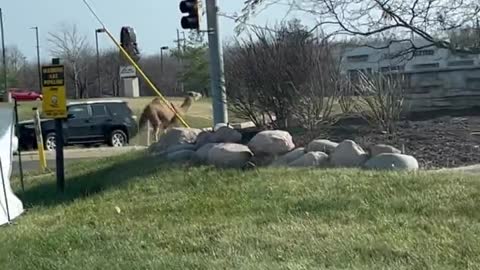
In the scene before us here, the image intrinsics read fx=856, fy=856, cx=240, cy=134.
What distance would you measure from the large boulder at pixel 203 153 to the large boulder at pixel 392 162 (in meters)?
2.42

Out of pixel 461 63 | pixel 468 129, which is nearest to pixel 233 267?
pixel 468 129

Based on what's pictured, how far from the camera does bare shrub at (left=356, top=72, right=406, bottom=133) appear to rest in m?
13.4

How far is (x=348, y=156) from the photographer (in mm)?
10969

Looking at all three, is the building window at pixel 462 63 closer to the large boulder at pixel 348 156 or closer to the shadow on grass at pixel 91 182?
the shadow on grass at pixel 91 182

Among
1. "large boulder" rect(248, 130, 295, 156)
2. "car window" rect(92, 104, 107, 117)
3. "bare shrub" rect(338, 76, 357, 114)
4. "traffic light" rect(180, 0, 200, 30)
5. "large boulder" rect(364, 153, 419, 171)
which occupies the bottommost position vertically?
"large boulder" rect(364, 153, 419, 171)

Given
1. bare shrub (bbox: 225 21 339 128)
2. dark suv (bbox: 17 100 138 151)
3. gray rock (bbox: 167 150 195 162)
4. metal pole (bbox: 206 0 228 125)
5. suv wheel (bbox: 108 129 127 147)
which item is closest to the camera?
gray rock (bbox: 167 150 195 162)

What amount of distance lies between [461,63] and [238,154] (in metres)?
10.2

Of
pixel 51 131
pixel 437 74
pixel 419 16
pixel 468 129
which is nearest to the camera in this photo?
pixel 468 129

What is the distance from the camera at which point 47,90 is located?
473 inches

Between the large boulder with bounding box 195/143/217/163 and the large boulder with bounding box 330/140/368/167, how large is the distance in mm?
1854

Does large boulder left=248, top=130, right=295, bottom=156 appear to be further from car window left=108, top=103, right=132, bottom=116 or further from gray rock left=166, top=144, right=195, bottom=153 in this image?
car window left=108, top=103, right=132, bottom=116

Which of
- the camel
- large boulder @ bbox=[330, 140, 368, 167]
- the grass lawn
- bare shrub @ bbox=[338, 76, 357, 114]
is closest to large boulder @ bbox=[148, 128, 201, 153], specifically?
bare shrub @ bbox=[338, 76, 357, 114]

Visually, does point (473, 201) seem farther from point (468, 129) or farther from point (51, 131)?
point (51, 131)

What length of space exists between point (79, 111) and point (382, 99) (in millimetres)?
18380
